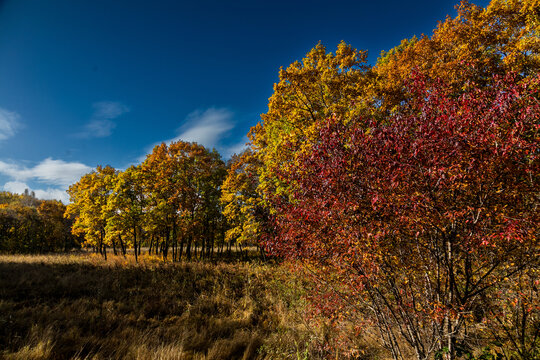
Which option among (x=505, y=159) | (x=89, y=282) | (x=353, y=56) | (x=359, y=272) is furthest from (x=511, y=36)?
(x=89, y=282)

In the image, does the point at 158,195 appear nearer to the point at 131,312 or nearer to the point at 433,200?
the point at 131,312

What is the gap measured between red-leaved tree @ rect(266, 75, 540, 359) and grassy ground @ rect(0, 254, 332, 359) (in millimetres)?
2973

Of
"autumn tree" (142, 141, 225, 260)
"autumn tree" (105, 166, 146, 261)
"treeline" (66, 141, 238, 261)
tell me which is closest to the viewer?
"autumn tree" (105, 166, 146, 261)

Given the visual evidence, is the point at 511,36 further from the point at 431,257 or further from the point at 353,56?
the point at 431,257

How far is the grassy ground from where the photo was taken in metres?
5.56

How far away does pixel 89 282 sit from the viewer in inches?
408

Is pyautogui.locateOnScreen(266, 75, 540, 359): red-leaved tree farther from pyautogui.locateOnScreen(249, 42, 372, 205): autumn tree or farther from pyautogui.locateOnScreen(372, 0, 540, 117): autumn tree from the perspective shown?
pyautogui.locateOnScreen(372, 0, 540, 117): autumn tree

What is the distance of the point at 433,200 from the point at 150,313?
32.2 feet

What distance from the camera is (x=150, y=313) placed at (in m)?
8.40

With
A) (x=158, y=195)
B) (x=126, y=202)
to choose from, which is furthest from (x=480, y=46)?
(x=126, y=202)

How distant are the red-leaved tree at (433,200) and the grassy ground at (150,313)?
2973 mm

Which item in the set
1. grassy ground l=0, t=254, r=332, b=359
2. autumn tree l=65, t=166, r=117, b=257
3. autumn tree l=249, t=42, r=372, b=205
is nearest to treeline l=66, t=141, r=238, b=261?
autumn tree l=65, t=166, r=117, b=257

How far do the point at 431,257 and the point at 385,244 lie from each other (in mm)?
→ 872

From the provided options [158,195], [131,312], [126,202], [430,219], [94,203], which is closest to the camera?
[430,219]
